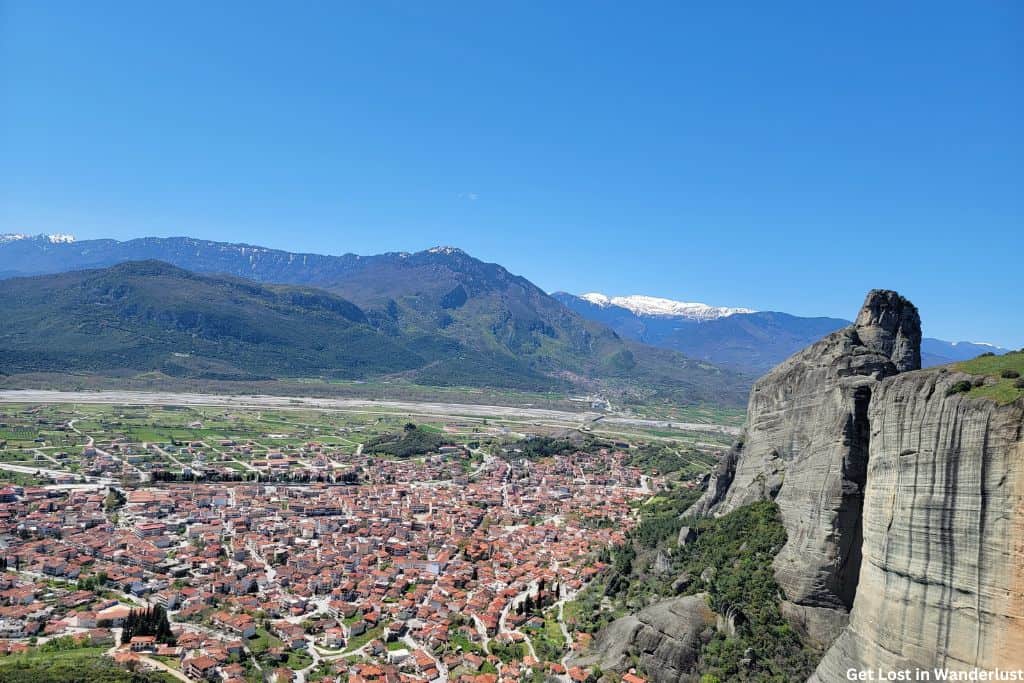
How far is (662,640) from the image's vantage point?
3238 cm

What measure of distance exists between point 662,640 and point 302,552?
3567 centimetres

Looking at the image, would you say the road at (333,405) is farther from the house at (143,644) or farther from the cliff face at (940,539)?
the cliff face at (940,539)

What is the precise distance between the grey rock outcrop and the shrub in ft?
52.3

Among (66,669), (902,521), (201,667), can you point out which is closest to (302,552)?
(201,667)

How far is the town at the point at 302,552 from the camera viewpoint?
38750mm

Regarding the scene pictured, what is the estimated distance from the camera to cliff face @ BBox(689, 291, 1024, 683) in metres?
19.4

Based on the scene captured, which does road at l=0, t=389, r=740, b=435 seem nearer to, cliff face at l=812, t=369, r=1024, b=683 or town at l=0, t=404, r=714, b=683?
town at l=0, t=404, r=714, b=683

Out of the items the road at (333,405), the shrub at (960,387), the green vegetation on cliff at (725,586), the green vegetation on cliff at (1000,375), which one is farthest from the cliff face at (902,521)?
the road at (333,405)

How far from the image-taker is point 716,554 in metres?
37.5

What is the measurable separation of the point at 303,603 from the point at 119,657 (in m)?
12.8

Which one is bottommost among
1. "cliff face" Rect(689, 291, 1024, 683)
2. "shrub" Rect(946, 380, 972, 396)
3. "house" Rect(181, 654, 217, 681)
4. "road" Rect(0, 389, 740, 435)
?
"house" Rect(181, 654, 217, 681)

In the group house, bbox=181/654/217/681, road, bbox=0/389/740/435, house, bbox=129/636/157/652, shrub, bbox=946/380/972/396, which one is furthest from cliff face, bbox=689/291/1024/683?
road, bbox=0/389/740/435

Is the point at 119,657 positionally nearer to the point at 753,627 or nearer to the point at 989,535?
the point at 753,627

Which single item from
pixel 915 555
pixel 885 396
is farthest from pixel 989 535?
pixel 885 396
